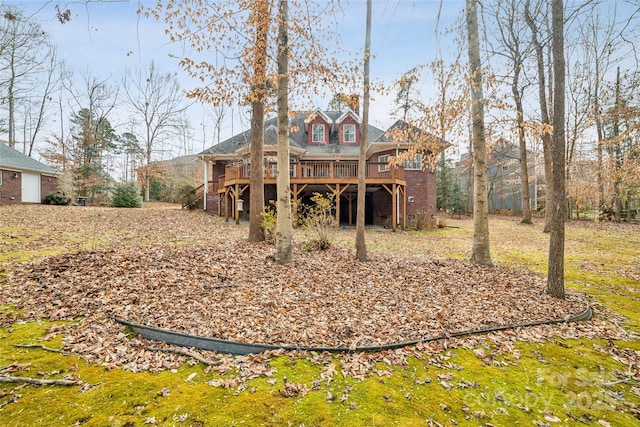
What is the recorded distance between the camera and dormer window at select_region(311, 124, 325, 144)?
63.5 feet

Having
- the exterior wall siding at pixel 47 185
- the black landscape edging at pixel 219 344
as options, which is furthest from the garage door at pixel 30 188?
the black landscape edging at pixel 219 344

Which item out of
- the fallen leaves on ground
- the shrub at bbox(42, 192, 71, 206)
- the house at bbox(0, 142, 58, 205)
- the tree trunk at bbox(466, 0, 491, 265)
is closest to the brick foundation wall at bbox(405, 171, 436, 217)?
the tree trunk at bbox(466, 0, 491, 265)

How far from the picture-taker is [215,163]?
19.1m

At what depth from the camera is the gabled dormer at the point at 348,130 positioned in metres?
19.2

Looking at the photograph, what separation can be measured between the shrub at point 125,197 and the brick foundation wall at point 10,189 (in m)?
5.26

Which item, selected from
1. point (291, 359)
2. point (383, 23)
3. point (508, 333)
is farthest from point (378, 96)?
point (291, 359)

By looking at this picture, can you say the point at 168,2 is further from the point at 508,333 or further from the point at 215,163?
the point at 215,163

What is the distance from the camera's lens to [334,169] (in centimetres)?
1521

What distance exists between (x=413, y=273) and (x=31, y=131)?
31.5 meters

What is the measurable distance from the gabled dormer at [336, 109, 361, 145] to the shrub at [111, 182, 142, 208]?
14451mm

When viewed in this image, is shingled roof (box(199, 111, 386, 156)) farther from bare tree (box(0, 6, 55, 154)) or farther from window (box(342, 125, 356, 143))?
bare tree (box(0, 6, 55, 154))

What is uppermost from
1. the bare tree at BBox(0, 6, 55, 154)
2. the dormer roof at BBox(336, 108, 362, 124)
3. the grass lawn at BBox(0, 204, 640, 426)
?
the bare tree at BBox(0, 6, 55, 154)

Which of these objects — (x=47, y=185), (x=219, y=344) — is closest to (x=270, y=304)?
(x=219, y=344)

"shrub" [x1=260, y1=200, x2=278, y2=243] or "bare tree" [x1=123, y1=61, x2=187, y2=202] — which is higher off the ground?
"bare tree" [x1=123, y1=61, x2=187, y2=202]
